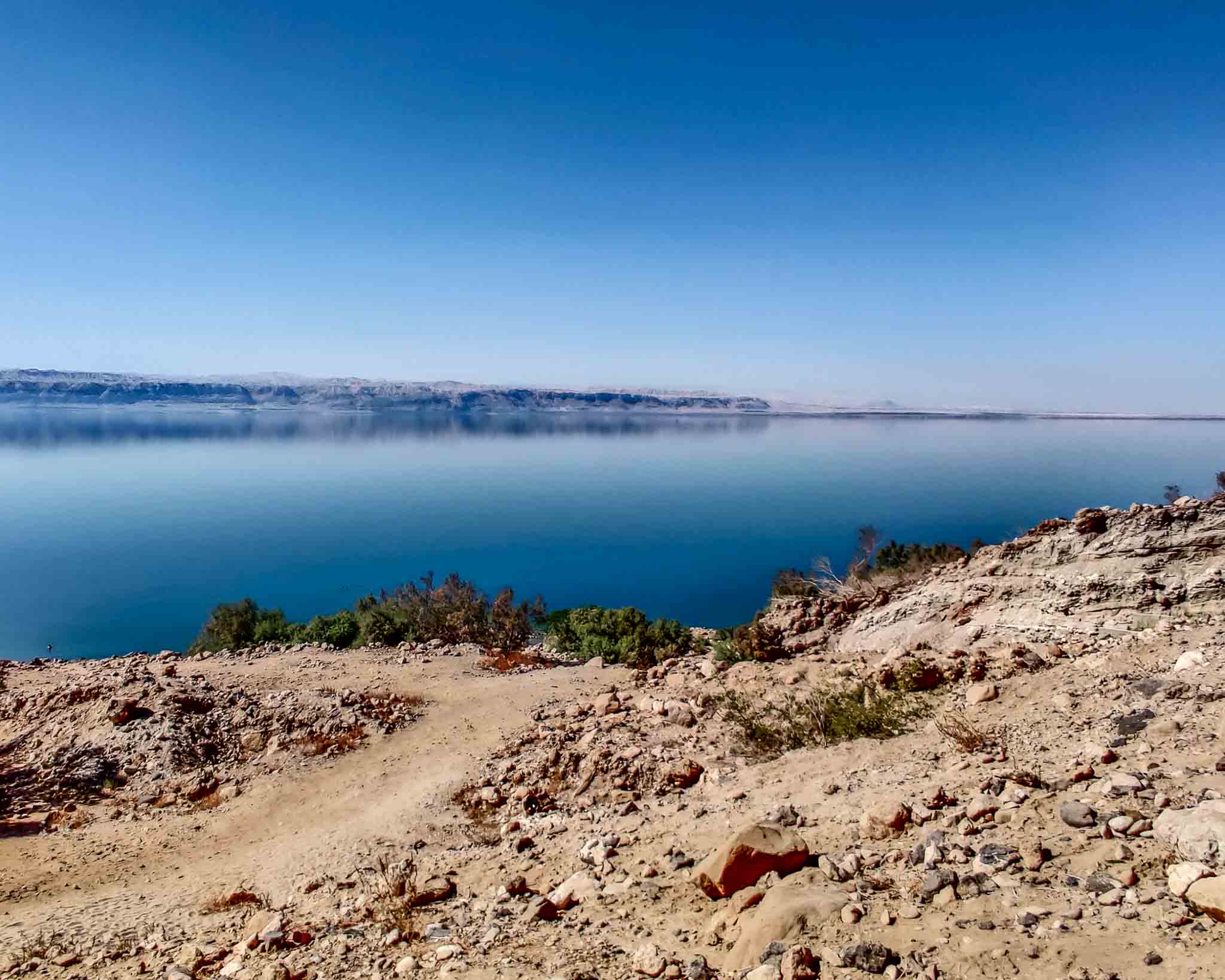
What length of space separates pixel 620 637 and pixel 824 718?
10322 mm

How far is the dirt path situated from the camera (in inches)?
263

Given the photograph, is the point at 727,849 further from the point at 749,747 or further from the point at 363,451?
the point at 363,451

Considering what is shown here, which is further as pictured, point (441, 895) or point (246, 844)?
point (246, 844)

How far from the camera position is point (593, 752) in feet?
29.0

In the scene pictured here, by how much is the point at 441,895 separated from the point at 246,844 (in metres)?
3.96

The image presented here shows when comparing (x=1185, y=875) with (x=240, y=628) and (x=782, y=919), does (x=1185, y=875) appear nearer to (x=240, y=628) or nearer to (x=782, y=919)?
(x=782, y=919)

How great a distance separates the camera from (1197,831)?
12.6 ft

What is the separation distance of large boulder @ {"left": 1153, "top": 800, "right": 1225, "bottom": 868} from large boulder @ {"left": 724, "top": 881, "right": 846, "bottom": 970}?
181 cm

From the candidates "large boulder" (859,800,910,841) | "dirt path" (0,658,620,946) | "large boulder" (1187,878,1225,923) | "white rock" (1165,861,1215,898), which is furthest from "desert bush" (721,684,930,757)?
"large boulder" (1187,878,1225,923)

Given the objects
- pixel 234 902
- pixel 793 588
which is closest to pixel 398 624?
pixel 793 588

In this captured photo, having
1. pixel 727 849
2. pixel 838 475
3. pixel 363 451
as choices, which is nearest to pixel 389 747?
pixel 727 849

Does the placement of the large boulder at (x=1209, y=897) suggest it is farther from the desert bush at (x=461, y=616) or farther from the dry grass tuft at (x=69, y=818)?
the desert bush at (x=461, y=616)

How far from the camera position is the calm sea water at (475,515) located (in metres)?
39.2

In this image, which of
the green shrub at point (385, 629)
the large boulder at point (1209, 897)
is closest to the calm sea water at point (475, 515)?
the green shrub at point (385, 629)
